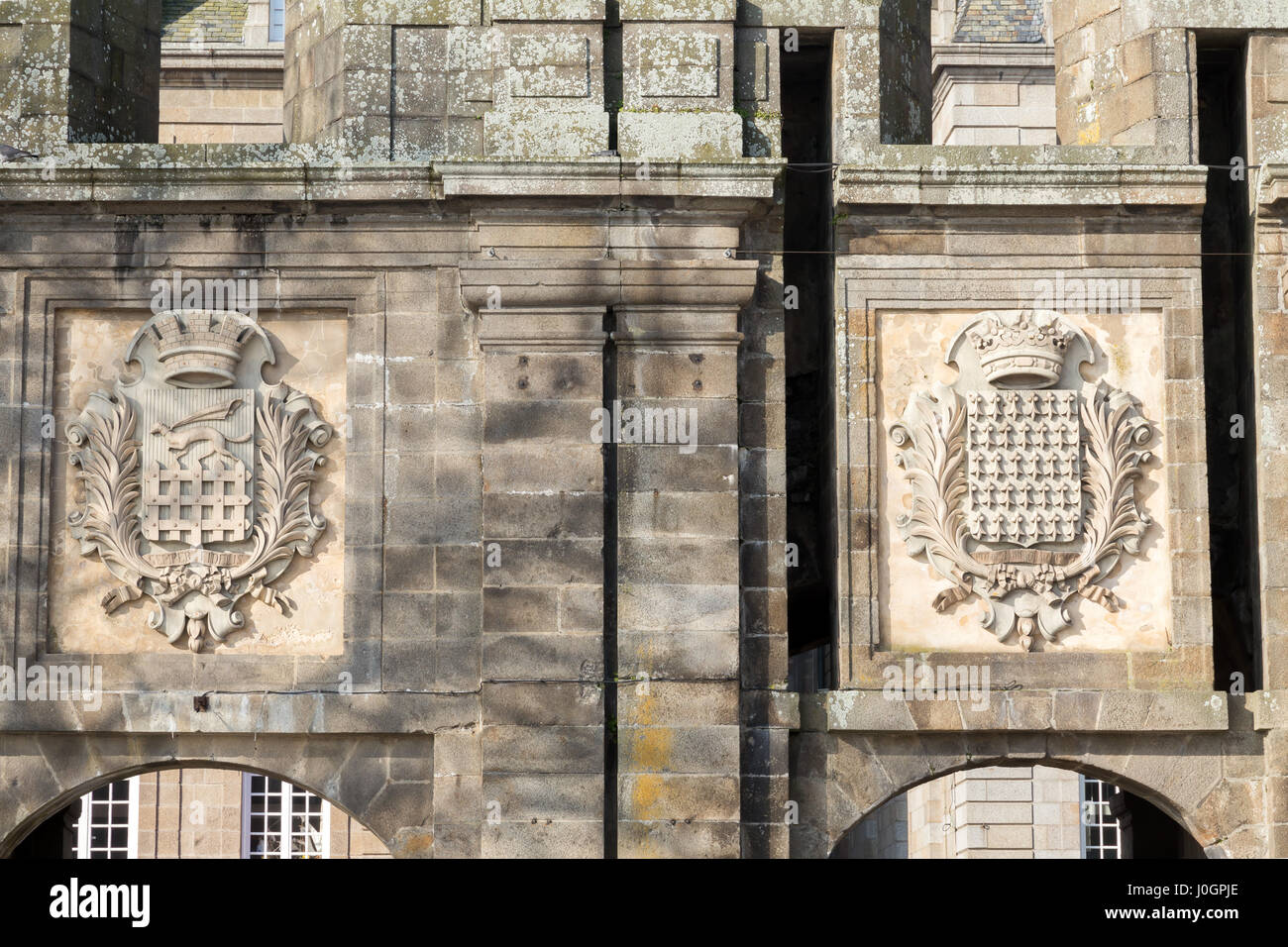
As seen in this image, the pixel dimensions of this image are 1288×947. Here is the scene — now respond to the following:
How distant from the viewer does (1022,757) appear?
15.5 metres

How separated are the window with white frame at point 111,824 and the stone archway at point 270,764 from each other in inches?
548

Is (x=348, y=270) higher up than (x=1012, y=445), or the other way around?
(x=348, y=270)

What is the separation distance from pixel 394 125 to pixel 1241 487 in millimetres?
5986

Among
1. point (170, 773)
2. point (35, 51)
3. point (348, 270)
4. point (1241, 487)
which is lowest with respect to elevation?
point (170, 773)

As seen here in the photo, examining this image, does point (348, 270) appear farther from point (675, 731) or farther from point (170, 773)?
point (170, 773)

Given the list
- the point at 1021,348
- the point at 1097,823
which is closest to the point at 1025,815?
the point at 1097,823

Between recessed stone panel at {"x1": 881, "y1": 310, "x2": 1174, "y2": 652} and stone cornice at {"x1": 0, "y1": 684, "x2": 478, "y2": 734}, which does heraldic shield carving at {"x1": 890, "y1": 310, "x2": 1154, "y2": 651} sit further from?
stone cornice at {"x1": 0, "y1": 684, "x2": 478, "y2": 734}

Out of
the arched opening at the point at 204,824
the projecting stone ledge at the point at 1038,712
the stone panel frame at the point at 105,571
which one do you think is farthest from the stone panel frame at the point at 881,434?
the arched opening at the point at 204,824

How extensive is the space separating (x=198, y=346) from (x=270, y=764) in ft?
8.73

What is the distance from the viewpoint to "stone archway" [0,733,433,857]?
15.2m

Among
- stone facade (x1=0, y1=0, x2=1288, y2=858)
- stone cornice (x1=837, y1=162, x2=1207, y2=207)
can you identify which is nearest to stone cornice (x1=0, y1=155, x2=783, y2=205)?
stone facade (x1=0, y1=0, x2=1288, y2=858)
